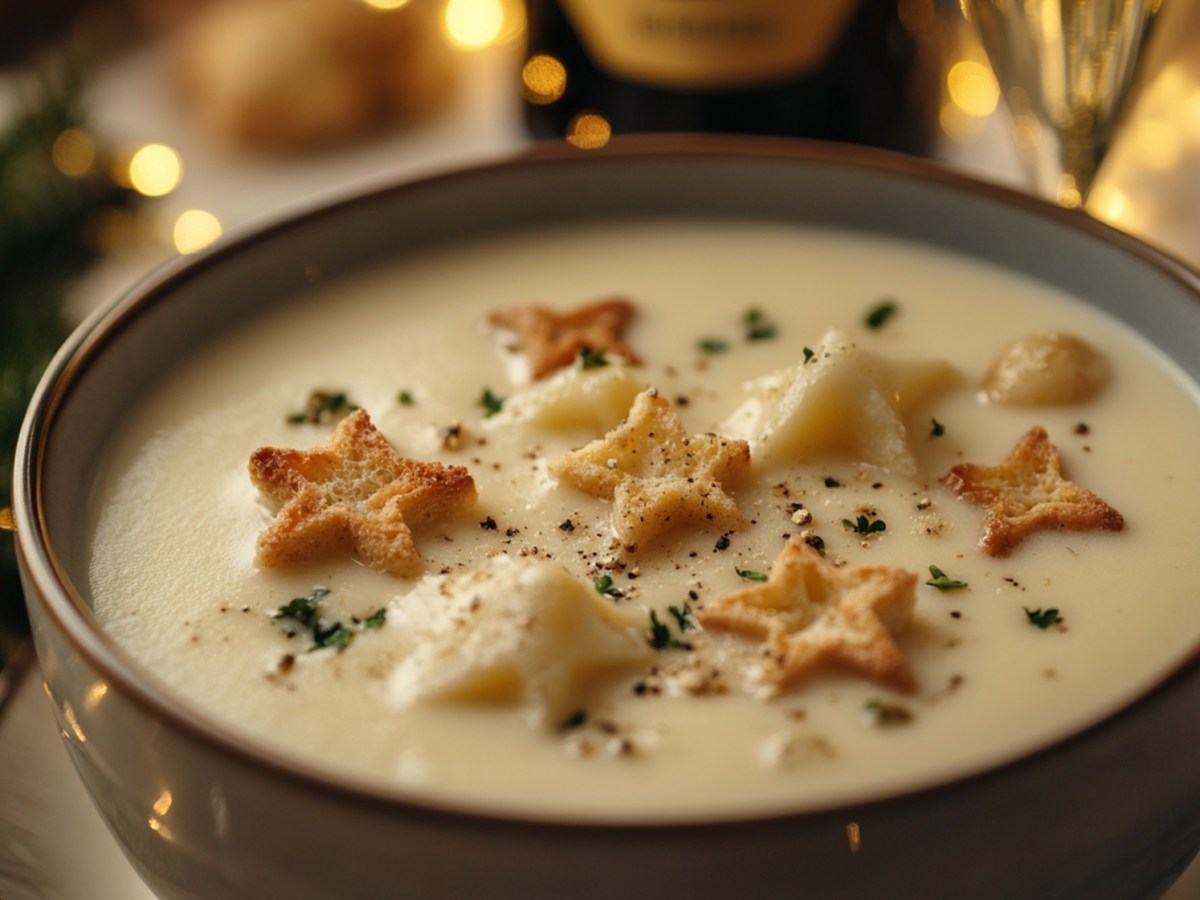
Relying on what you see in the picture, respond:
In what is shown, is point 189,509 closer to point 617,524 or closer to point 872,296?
point 617,524

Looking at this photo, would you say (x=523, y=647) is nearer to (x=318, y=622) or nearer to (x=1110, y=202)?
(x=318, y=622)

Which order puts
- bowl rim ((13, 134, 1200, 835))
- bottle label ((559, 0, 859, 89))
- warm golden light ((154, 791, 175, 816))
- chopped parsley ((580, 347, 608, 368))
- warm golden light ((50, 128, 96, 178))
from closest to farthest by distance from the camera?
bowl rim ((13, 134, 1200, 835)) < warm golden light ((154, 791, 175, 816)) < chopped parsley ((580, 347, 608, 368)) < bottle label ((559, 0, 859, 89)) < warm golden light ((50, 128, 96, 178))

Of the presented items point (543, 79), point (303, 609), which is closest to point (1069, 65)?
point (543, 79)

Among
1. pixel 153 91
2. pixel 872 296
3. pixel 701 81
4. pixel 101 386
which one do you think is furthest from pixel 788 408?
pixel 153 91

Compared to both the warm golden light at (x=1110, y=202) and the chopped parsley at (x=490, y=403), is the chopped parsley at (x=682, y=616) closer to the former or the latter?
the chopped parsley at (x=490, y=403)

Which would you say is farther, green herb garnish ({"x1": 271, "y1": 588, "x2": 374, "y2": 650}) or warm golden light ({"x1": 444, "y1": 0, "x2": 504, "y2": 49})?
warm golden light ({"x1": 444, "y1": 0, "x2": 504, "y2": 49})

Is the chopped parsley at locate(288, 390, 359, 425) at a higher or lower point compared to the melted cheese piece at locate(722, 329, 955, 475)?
lower

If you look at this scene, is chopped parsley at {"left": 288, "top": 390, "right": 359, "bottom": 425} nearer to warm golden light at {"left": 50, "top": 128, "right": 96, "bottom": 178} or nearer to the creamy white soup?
the creamy white soup

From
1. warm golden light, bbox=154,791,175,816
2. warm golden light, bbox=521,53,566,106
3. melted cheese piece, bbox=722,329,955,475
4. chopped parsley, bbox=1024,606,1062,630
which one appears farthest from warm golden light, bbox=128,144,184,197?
chopped parsley, bbox=1024,606,1062,630
